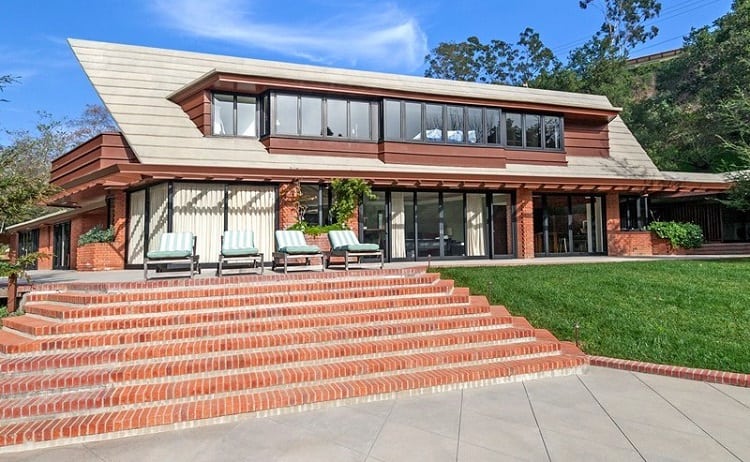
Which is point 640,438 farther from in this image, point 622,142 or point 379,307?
point 622,142

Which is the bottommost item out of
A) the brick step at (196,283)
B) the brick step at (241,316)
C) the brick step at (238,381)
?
the brick step at (238,381)

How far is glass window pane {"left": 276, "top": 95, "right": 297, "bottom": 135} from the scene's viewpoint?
13.7 metres

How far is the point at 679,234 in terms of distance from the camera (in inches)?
635

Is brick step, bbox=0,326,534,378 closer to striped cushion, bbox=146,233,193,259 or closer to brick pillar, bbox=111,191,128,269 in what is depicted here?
striped cushion, bbox=146,233,193,259

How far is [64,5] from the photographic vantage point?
1672 cm

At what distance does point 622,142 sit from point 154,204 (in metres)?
17.1

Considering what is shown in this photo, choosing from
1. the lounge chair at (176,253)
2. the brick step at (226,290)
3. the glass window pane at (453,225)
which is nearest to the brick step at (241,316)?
the brick step at (226,290)

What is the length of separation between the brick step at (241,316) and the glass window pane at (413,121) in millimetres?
8290

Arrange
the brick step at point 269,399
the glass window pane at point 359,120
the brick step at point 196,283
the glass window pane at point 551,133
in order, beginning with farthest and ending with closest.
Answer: the glass window pane at point 551,133, the glass window pane at point 359,120, the brick step at point 196,283, the brick step at point 269,399

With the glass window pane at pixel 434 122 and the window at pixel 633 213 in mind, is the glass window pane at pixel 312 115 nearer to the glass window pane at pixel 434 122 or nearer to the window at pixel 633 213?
the glass window pane at pixel 434 122

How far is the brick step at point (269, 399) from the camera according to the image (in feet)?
12.8

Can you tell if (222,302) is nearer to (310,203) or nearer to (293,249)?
(293,249)

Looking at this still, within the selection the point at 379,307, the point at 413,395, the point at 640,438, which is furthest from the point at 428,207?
the point at 640,438

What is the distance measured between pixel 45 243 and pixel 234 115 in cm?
1224
